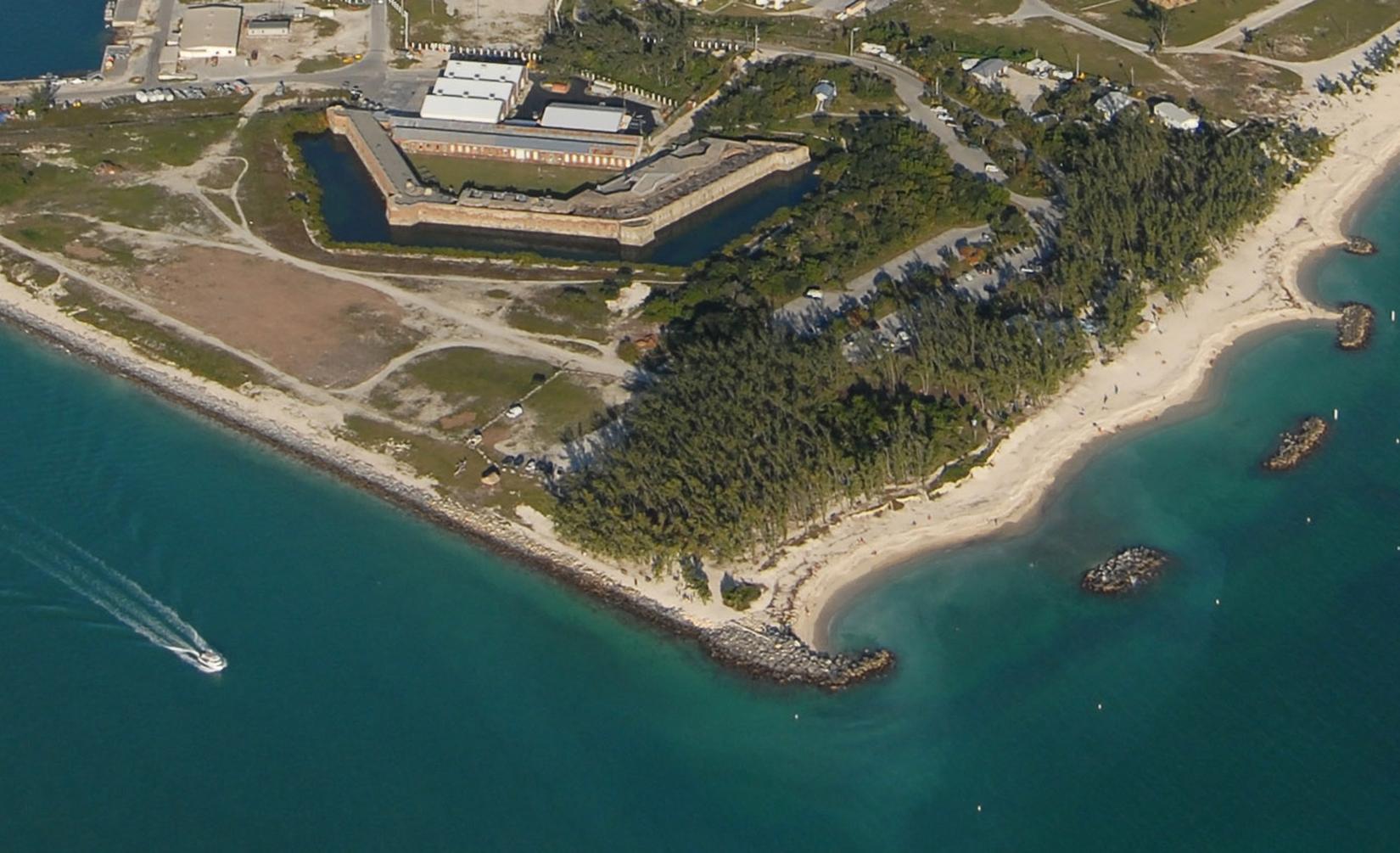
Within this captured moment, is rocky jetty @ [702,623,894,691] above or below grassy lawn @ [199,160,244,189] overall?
below

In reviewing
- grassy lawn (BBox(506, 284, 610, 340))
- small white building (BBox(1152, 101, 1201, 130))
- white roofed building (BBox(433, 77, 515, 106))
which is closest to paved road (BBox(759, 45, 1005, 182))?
small white building (BBox(1152, 101, 1201, 130))

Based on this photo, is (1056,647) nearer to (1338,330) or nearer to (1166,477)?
(1166,477)

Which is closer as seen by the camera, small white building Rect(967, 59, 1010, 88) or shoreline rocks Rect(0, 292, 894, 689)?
shoreline rocks Rect(0, 292, 894, 689)

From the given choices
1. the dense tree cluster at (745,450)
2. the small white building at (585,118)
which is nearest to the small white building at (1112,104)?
the small white building at (585,118)

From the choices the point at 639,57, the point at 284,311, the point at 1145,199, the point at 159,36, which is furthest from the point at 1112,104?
the point at 159,36

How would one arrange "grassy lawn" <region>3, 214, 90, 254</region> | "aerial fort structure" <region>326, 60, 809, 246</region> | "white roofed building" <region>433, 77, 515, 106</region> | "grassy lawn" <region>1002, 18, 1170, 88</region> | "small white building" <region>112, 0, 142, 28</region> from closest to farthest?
"grassy lawn" <region>3, 214, 90, 254</region>, "aerial fort structure" <region>326, 60, 809, 246</region>, "white roofed building" <region>433, 77, 515, 106</region>, "grassy lawn" <region>1002, 18, 1170, 88</region>, "small white building" <region>112, 0, 142, 28</region>

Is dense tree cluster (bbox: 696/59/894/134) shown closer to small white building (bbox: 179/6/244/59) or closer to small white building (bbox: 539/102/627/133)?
small white building (bbox: 539/102/627/133)

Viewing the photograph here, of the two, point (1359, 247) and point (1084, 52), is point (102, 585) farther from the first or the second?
point (1084, 52)
